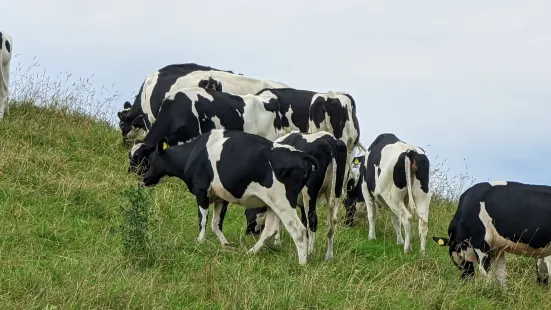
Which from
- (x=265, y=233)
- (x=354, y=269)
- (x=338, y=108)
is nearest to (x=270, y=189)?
(x=265, y=233)

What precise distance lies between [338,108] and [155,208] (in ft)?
14.0

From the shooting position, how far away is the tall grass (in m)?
8.45

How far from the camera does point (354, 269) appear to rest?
10.5 meters

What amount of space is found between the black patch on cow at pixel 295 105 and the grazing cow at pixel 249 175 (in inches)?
190

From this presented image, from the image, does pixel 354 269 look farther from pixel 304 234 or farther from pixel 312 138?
pixel 312 138

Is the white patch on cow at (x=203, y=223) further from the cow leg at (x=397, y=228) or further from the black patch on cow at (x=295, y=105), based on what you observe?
the black patch on cow at (x=295, y=105)

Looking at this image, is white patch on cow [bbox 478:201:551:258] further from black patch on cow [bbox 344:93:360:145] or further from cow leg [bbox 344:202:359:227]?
black patch on cow [bbox 344:93:360:145]

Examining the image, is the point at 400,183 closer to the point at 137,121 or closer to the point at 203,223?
the point at 203,223

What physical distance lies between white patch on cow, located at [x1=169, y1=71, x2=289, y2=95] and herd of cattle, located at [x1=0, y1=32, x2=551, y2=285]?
A: 6.58 feet

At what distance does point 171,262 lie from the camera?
9.98 meters

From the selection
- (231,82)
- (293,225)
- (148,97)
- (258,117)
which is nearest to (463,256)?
(293,225)

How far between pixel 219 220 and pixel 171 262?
1714 millimetres

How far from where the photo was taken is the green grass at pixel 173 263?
8453mm

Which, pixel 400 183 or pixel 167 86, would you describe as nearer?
pixel 400 183
